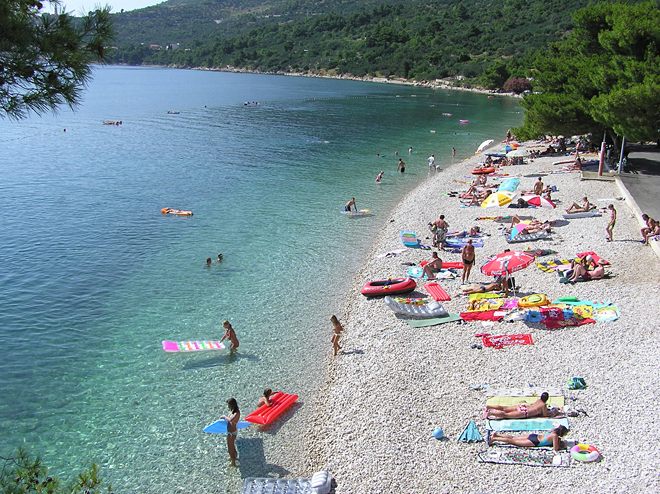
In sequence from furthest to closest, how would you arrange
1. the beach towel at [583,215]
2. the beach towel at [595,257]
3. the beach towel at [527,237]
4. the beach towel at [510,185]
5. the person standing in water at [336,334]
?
the beach towel at [510,185], the beach towel at [583,215], the beach towel at [527,237], the beach towel at [595,257], the person standing in water at [336,334]

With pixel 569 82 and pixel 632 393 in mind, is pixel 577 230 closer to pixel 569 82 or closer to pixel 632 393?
pixel 632 393

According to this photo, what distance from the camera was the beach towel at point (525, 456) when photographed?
35.3 feet

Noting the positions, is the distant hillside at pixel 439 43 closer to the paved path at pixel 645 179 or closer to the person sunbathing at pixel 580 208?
the paved path at pixel 645 179

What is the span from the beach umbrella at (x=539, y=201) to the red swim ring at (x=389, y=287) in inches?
408

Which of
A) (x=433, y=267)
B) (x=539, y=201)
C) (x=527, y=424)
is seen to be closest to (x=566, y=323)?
(x=527, y=424)

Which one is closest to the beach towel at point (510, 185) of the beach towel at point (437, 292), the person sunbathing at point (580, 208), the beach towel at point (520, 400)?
the person sunbathing at point (580, 208)

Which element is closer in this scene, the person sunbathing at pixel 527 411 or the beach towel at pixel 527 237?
the person sunbathing at pixel 527 411

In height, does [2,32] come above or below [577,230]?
above

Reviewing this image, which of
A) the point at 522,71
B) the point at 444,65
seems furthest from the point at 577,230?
the point at 444,65

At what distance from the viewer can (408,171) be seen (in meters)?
42.0

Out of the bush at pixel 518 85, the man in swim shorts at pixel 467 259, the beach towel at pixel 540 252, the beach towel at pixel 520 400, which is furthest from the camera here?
the bush at pixel 518 85

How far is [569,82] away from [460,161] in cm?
1181

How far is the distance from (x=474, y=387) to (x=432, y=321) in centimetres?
379

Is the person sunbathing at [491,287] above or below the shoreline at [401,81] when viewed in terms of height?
below
